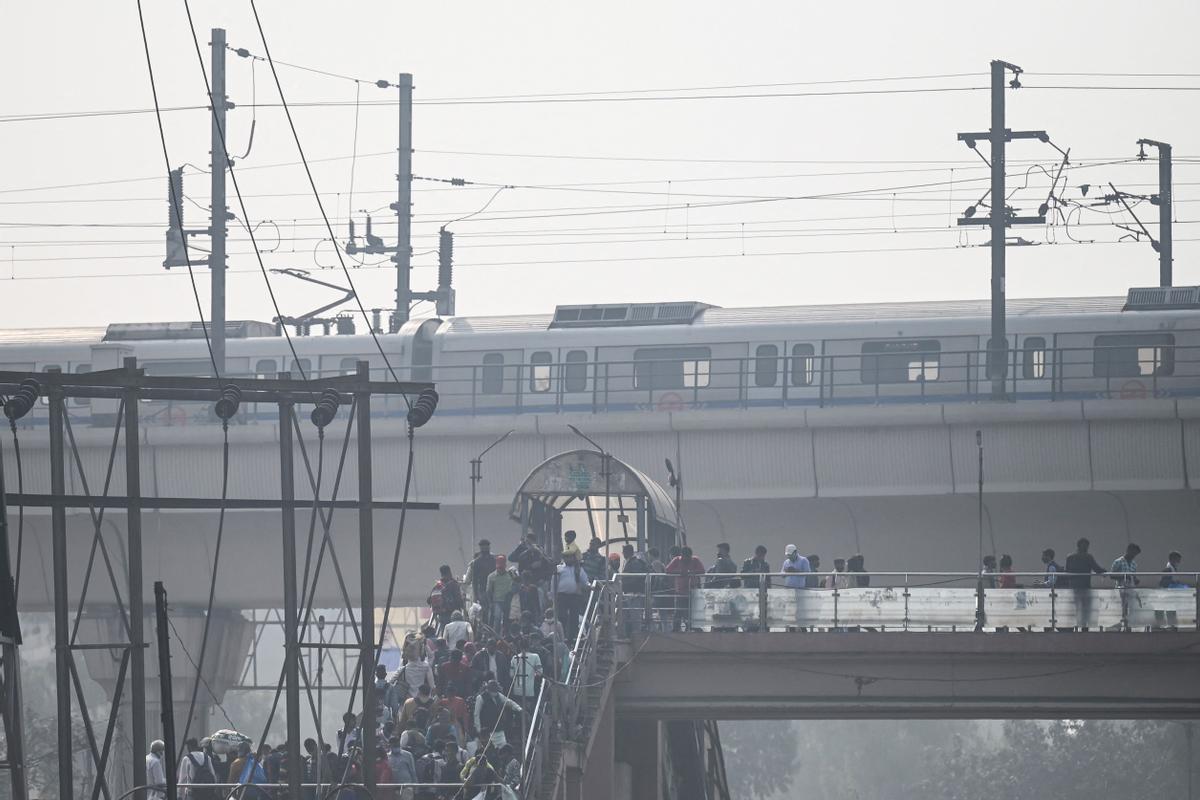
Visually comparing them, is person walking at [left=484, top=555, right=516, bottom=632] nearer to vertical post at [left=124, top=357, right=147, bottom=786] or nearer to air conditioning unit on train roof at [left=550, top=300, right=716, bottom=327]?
vertical post at [left=124, top=357, right=147, bottom=786]

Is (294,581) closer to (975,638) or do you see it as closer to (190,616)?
(975,638)

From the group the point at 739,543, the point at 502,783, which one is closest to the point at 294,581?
the point at 502,783

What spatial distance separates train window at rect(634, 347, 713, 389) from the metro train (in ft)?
0.14

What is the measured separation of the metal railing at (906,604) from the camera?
93.4 feet

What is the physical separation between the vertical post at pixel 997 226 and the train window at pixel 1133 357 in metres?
2.24

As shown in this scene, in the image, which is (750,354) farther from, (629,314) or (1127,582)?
(1127,582)

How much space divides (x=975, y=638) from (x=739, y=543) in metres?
10.8

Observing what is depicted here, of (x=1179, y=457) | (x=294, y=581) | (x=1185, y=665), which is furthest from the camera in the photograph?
(x=1179, y=457)

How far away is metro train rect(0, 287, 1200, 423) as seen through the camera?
130ft

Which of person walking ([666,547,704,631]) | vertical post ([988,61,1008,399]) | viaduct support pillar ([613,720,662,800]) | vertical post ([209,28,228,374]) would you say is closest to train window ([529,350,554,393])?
vertical post ([209,28,228,374])

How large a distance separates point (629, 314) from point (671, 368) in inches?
77.4

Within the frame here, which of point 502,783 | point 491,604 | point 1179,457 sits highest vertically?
point 1179,457

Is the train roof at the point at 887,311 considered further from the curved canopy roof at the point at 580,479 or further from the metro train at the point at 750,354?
the curved canopy roof at the point at 580,479

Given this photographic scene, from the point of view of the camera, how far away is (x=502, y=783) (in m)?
21.3
